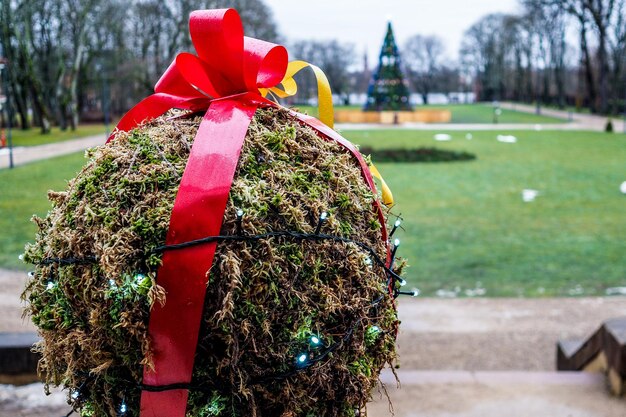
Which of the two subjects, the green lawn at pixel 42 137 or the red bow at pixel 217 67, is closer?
the red bow at pixel 217 67

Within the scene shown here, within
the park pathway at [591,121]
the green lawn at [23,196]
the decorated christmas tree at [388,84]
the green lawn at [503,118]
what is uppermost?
the decorated christmas tree at [388,84]

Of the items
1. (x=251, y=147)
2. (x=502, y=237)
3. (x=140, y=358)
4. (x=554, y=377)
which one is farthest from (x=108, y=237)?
(x=502, y=237)

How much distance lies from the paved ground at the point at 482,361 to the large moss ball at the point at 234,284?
78 cm

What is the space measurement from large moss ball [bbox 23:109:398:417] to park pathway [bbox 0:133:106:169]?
20.9 meters

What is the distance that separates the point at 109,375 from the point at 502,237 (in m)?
9.74

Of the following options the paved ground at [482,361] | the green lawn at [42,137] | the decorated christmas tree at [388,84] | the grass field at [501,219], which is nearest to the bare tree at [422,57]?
the decorated christmas tree at [388,84]

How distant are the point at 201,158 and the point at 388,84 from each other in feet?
137

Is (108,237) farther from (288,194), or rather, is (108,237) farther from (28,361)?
(28,361)

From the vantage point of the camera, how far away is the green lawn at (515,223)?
8.91 m

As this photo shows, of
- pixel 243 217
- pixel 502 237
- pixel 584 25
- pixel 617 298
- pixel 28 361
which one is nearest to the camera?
pixel 243 217

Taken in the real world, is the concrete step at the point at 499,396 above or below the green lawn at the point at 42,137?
below

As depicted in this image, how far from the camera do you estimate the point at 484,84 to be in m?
90.9

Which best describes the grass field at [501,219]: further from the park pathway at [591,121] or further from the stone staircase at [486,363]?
the park pathway at [591,121]

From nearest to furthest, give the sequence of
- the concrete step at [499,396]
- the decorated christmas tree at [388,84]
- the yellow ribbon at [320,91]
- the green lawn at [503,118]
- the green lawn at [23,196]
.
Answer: the yellow ribbon at [320,91], the concrete step at [499,396], the green lawn at [23,196], the decorated christmas tree at [388,84], the green lawn at [503,118]
